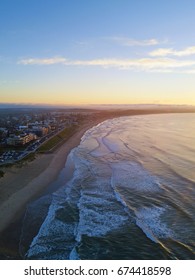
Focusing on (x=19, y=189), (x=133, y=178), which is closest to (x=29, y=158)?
(x=19, y=189)

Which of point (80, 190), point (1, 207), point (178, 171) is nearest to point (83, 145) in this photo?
point (178, 171)

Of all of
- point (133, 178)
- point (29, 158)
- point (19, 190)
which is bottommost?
point (19, 190)

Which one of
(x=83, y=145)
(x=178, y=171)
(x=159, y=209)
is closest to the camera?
(x=159, y=209)

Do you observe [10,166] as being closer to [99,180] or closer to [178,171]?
[99,180]

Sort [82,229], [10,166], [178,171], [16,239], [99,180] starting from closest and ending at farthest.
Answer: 1. [16,239]
2. [82,229]
3. [99,180]
4. [178,171]
5. [10,166]

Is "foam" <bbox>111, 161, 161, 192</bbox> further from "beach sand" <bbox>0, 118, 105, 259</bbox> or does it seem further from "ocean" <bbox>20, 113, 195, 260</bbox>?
"beach sand" <bbox>0, 118, 105, 259</bbox>

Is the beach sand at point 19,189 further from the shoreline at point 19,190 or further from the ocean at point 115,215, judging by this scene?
the ocean at point 115,215

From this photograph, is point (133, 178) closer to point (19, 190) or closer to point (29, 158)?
point (19, 190)

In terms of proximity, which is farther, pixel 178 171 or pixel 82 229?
pixel 178 171
